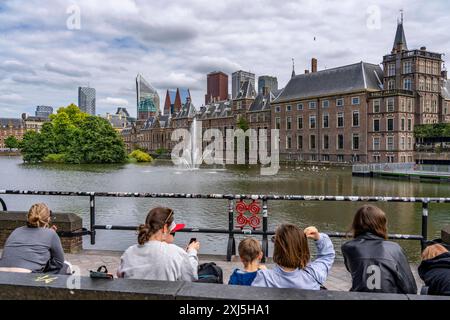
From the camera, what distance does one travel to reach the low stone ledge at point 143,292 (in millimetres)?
2715

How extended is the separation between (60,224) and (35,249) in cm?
285

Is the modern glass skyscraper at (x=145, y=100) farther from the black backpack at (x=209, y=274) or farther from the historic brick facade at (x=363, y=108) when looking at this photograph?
the black backpack at (x=209, y=274)

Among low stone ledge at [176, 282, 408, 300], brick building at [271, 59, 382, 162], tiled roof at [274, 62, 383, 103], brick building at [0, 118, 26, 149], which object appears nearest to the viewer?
low stone ledge at [176, 282, 408, 300]

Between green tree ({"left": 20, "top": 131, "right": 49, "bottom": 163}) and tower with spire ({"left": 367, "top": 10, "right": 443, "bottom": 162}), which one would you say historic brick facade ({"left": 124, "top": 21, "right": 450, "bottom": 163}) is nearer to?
tower with spire ({"left": 367, "top": 10, "right": 443, "bottom": 162})

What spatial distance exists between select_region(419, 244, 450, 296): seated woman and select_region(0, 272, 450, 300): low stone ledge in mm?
760

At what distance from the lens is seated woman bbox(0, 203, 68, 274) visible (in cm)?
411

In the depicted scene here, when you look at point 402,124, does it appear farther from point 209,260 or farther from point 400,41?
point 209,260

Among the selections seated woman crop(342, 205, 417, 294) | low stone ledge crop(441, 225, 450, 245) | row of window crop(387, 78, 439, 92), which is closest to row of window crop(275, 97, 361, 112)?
row of window crop(387, 78, 439, 92)

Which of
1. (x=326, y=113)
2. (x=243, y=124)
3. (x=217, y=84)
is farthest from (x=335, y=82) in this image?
(x=217, y=84)

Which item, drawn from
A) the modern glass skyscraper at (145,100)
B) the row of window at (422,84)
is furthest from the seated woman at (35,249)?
the modern glass skyscraper at (145,100)

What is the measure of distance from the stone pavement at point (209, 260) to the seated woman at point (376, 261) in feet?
6.33

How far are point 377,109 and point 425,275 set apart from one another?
58012mm

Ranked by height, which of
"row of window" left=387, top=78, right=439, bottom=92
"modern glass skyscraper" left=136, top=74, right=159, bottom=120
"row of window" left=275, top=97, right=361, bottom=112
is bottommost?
"row of window" left=275, top=97, right=361, bottom=112
